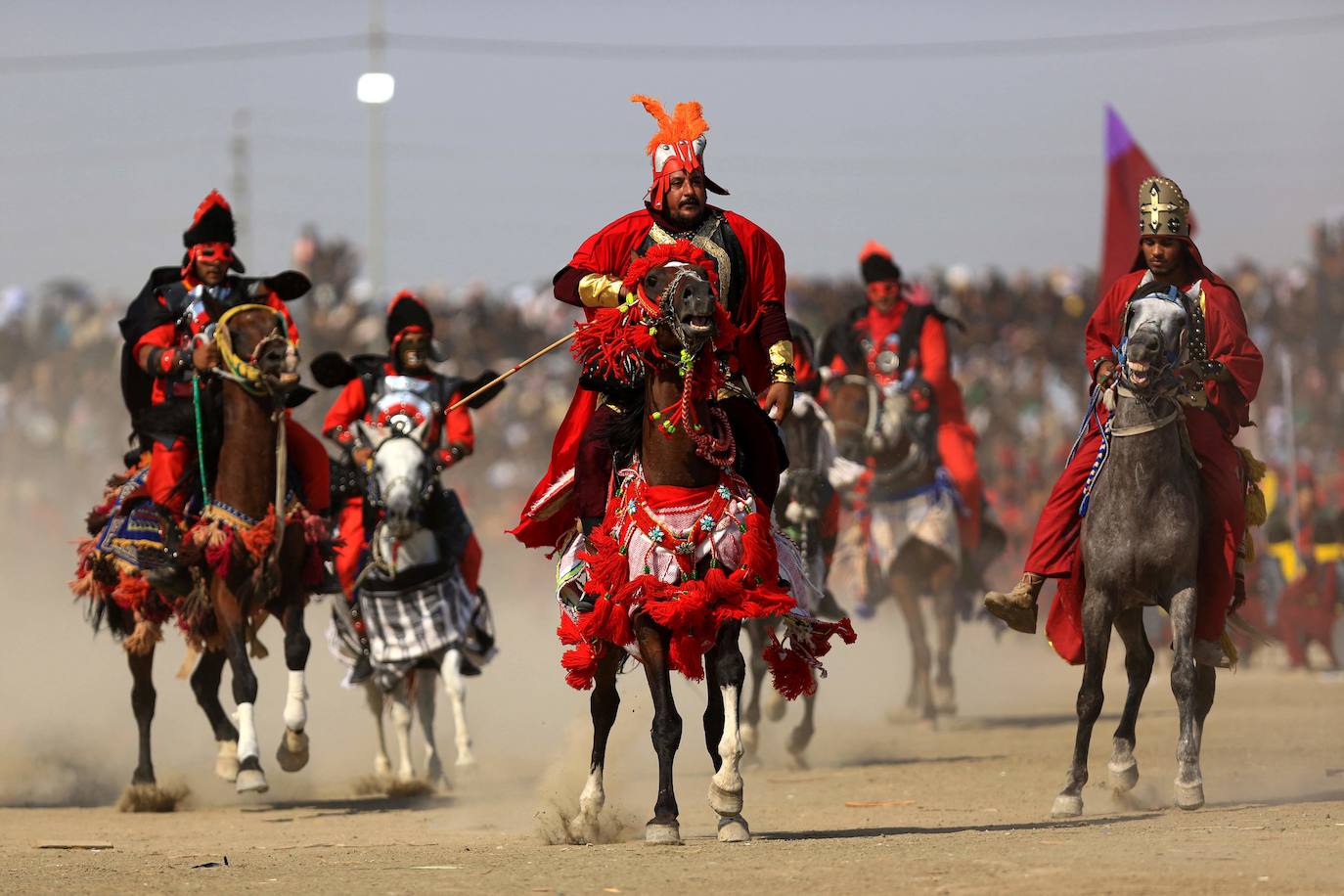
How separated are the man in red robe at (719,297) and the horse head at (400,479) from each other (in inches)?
151

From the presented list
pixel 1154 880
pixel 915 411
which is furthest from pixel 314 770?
pixel 1154 880

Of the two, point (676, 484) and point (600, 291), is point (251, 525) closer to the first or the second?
point (600, 291)

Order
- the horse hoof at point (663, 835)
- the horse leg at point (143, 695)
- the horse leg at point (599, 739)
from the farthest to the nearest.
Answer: the horse leg at point (143, 695) < the horse leg at point (599, 739) < the horse hoof at point (663, 835)

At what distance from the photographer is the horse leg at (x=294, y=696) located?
1301cm

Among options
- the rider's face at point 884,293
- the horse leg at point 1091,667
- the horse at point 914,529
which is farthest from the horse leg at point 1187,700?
the rider's face at point 884,293

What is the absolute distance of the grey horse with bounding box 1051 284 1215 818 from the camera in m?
11.4

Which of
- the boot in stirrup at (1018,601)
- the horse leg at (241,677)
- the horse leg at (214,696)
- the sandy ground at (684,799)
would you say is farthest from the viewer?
the horse leg at (214,696)

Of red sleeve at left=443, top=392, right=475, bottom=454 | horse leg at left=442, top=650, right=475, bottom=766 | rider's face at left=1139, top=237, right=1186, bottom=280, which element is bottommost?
horse leg at left=442, top=650, right=475, bottom=766

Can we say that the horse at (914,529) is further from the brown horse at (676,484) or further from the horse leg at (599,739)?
the brown horse at (676,484)

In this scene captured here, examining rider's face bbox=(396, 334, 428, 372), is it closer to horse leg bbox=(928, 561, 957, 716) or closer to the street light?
horse leg bbox=(928, 561, 957, 716)

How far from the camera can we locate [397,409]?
15086 mm

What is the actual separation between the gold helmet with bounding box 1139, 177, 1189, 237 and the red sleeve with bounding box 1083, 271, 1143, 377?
0.33 metres

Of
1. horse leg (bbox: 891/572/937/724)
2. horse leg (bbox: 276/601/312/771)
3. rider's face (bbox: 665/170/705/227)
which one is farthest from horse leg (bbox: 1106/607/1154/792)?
horse leg (bbox: 891/572/937/724)

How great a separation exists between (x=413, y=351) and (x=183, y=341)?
1989 millimetres
